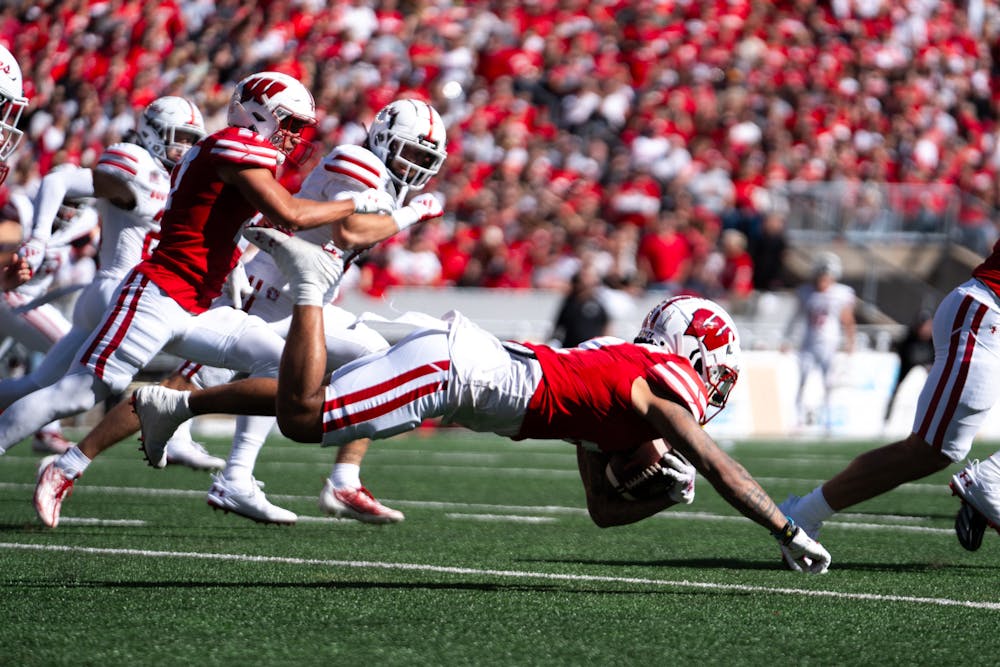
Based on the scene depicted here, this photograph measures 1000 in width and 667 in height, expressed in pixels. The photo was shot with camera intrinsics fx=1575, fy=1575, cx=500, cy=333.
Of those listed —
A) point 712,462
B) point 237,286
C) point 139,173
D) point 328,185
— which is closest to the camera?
point 712,462

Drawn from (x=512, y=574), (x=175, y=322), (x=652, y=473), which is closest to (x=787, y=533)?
(x=652, y=473)

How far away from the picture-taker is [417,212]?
513cm

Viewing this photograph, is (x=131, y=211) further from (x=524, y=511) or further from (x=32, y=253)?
(x=524, y=511)

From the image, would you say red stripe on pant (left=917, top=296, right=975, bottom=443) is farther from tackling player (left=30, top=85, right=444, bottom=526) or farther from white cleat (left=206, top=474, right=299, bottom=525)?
white cleat (left=206, top=474, right=299, bottom=525)

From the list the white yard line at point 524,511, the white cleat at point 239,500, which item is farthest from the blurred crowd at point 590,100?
the white cleat at point 239,500

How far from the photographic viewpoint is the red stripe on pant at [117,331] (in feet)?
17.9

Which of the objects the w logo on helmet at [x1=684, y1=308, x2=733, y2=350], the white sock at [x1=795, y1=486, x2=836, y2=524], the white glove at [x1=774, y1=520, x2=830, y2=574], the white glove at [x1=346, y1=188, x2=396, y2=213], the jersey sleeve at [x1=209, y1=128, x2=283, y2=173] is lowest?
the white sock at [x1=795, y1=486, x2=836, y2=524]

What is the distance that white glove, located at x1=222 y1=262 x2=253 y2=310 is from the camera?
624 cm

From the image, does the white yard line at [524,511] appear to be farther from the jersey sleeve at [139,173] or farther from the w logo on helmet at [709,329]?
the w logo on helmet at [709,329]

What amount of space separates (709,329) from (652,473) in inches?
18.2

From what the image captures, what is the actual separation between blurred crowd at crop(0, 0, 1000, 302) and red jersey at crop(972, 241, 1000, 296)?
786 centimetres

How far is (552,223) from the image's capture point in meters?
16.2

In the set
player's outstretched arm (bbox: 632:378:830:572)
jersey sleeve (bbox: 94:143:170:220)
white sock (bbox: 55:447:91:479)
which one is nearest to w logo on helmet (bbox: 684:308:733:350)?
player's outstretched arm (bbox: 632:378:830:572)

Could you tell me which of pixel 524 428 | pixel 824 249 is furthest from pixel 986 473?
pixel 824 249
